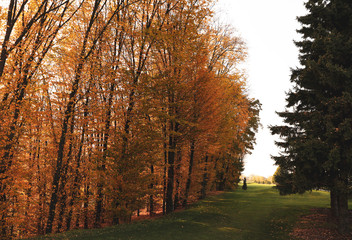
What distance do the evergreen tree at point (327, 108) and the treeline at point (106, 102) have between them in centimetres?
557

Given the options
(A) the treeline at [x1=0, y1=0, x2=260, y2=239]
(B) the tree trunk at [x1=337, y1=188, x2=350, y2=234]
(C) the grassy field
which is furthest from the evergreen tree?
(A) the treeline at [x1=0, y1=0, x2=260, y2=239]

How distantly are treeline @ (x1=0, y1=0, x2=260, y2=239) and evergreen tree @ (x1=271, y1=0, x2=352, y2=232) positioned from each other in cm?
557

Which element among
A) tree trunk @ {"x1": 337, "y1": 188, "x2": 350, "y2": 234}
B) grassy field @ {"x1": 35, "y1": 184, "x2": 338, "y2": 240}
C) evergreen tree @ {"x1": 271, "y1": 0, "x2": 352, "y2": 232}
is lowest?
grassy field @ {"x1": 35, "y1": 184, "x2": 338, "y2": 240}

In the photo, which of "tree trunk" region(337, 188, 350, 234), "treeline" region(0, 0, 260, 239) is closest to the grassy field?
"treeline" region(0, 0, 260, 239)

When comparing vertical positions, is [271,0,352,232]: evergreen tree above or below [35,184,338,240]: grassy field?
above

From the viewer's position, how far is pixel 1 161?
1038 centimetres

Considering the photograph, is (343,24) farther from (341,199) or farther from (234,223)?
(234,223)

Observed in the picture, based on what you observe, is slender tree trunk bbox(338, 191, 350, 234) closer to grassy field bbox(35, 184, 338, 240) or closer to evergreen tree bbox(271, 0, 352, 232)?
evergreen tree bbox(271, 0, 352, 232)

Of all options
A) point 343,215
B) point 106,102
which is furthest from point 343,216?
point 106,102

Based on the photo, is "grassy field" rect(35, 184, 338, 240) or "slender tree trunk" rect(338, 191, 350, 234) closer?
"grassy field" rect(35, 184, 338, 240)

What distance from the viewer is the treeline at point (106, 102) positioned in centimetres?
1062

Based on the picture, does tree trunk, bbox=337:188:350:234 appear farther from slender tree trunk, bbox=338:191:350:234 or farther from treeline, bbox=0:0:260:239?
treeline, bbox=0:0:260:239

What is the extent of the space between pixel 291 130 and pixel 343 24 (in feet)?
20.6

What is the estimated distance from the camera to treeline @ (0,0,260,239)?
10617 millimetres
